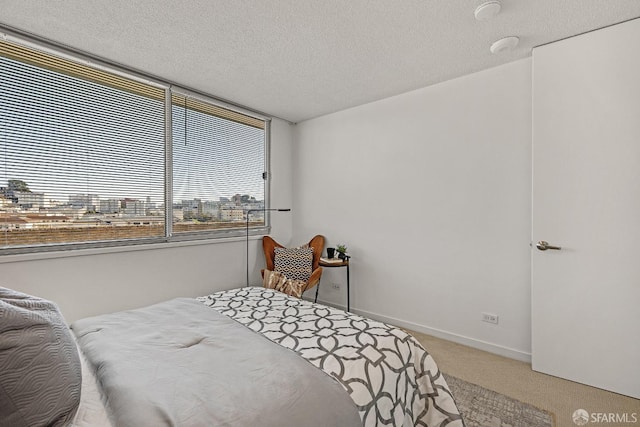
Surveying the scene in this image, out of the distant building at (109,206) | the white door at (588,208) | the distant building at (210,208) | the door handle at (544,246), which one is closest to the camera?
the white door at (588,208)

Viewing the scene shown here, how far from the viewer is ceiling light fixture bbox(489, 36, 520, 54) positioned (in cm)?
219

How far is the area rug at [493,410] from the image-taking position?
179cm

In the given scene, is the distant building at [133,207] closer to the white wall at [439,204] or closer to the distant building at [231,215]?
the distant building at [231,215]

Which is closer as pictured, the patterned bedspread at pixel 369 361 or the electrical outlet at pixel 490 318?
the patterned bedspread at pixel 369 361

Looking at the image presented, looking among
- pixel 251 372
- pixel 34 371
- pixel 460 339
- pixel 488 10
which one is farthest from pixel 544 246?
pixel 34 371

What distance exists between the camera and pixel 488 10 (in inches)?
72.4

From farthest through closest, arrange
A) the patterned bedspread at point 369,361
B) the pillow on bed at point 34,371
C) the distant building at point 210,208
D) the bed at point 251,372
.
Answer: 1. the distant building at point 210,208
2. the patterned bedspread at point 369,361
3. the bed at point 251,372
4. the pillow on bed at point 34,371

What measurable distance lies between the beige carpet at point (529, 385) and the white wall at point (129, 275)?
229cm

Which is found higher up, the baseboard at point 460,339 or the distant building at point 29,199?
the distant building at point 29,199

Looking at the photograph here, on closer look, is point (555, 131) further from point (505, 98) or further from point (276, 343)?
point (276, 343)

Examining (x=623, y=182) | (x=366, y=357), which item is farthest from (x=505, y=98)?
(x=366, y=357)

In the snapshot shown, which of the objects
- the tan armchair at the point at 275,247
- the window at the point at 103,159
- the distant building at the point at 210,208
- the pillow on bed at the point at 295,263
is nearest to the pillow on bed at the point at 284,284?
the pillow on bed at the point at 295,263

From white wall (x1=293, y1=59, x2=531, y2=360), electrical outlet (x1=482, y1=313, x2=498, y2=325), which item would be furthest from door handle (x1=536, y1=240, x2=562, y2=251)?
electrical outlet (x1=482, y1=313, x2=498, y2=325)

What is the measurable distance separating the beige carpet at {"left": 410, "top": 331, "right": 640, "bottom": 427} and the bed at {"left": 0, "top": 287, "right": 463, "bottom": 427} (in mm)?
977
